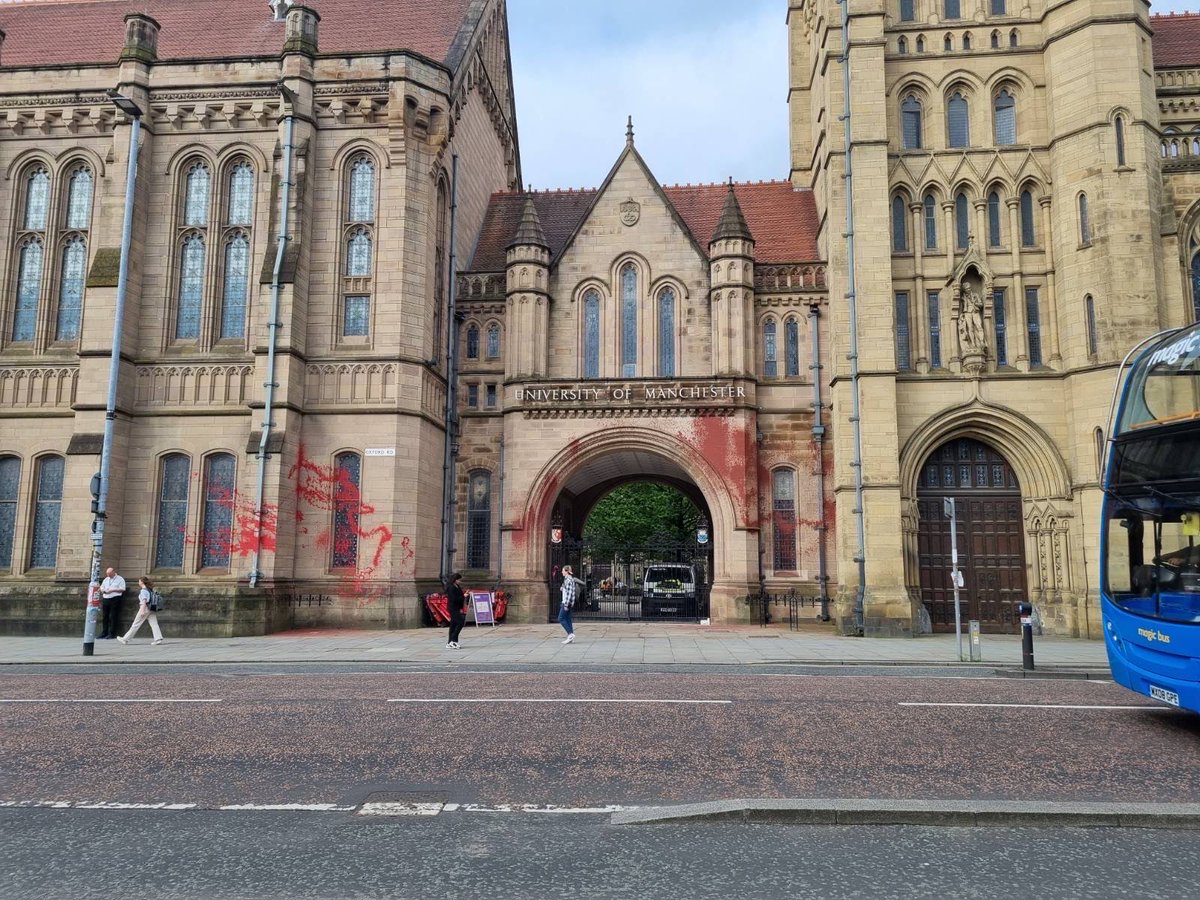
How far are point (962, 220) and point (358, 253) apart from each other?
16999 mm

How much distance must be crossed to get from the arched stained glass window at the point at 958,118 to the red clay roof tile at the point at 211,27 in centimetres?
1534

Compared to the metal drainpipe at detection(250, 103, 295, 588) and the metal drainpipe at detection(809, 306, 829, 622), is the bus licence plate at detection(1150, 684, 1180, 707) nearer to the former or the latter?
the metal drainpipe at detection(809, 306, 829, 622)

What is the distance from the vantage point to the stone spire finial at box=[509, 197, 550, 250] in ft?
86.4

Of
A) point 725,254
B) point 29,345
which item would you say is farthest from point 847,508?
point 29,345

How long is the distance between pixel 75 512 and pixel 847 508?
1993cm

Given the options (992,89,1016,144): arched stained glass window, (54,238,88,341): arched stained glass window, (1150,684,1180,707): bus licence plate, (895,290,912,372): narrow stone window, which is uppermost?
(992,89,1016,144): arched stained glass window

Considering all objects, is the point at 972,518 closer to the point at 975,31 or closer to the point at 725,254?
the point at 725,254

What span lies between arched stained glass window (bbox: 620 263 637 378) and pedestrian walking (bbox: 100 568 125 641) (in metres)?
14.6

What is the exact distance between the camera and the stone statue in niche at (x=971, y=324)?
74.8 ft

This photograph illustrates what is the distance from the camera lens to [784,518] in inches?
988

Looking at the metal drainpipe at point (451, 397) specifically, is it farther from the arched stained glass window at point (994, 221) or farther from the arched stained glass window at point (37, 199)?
the arched stained glass window at point (994, 221)

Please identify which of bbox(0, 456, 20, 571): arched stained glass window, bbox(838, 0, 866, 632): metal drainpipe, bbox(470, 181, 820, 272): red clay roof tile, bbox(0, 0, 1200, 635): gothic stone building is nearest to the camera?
bbox(838, 0, 866, 632): metal drainpipe

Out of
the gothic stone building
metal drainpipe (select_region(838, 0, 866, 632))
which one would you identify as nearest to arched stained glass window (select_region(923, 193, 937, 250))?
the gothic stone building

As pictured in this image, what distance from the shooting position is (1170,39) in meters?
27.0
